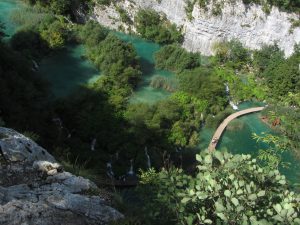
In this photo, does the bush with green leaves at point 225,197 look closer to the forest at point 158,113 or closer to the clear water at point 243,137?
the forest at point 158,113

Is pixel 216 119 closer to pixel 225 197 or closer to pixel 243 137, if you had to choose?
pixel 243 137

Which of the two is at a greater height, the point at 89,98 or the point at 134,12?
the point at 134,12

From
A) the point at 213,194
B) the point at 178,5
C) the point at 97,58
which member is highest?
the point at 213,194

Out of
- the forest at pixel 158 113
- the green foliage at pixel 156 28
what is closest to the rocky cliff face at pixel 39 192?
the forest at pixel 158 113

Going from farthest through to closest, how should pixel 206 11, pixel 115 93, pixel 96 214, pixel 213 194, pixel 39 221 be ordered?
1. pixel 206 11
2. pixel 115 93
3. pixel 96 214
4. pixel 39 221
5. pixel 213 194

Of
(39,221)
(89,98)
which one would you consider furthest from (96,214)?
(89,98)

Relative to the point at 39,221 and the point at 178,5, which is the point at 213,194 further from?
the point at 178,5

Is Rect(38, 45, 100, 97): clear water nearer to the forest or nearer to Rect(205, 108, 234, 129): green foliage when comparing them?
the forest

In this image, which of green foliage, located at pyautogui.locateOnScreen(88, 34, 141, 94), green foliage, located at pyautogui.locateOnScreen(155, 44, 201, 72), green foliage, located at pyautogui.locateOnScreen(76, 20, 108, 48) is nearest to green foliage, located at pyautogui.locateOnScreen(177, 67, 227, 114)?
green foliage, located at pyautogui.locateOnScreen(155, 44, 201, 72)
